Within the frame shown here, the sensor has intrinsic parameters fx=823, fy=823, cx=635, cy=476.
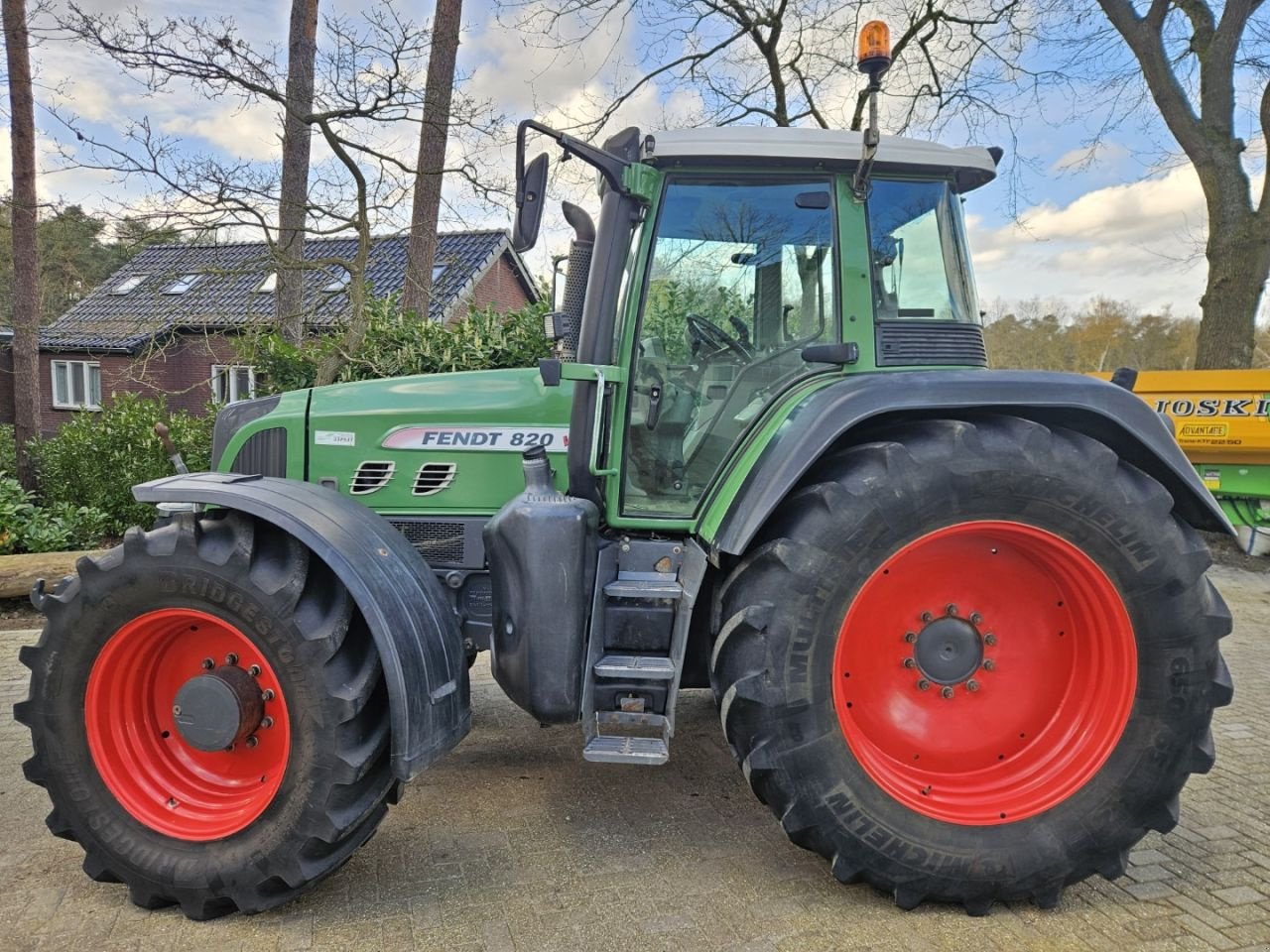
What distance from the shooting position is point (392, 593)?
2.35m

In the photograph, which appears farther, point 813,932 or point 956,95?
point 956,95

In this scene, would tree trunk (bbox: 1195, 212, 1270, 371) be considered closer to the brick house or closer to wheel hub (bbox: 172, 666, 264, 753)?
the brick house

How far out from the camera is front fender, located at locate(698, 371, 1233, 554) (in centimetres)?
225

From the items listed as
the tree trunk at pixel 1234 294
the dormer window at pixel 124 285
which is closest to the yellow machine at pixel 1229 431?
the tree trunk at pixel 1234 294

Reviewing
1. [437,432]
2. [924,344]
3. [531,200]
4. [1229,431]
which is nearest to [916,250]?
[924,344]

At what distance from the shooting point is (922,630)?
248 cm

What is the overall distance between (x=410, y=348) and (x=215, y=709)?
529 cm

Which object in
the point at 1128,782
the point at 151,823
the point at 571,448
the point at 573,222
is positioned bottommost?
A: the point at 151,823

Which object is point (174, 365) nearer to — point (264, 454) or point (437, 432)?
point (264, 454)

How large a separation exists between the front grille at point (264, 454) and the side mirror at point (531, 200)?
4.16ft

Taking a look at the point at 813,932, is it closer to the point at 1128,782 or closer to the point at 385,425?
the point at 1128,782

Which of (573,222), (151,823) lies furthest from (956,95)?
Answer: (151,823)

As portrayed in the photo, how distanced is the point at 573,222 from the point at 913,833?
2.23m

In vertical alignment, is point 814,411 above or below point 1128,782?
above
